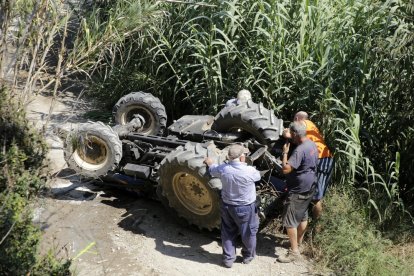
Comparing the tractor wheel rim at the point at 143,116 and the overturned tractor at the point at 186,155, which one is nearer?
the overturned tractor at the point at 186,155

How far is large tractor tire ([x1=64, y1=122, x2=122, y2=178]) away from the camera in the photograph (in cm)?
713

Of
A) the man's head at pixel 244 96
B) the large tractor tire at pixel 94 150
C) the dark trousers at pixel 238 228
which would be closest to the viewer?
the dark trousers at pixel 238 228

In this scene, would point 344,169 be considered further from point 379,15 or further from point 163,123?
point 163,123

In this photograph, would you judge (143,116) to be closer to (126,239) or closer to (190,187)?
(190,187)

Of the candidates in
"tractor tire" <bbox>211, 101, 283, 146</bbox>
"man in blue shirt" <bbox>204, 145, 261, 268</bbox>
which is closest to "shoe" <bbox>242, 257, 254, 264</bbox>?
"man in blue shirt" <bbox>204, 145, 261, 268</bbox>

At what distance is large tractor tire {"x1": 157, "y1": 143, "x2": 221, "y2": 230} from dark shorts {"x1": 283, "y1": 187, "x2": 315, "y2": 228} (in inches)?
30.1

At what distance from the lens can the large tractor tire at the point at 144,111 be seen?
827cm

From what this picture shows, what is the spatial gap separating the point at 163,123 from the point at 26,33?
327 cm

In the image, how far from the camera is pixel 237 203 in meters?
6.23

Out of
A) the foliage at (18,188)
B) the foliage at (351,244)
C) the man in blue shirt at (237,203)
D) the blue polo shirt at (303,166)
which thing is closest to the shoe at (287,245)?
the foliage at (351,244)

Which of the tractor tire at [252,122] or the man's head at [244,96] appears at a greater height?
the man's head at [244,96]

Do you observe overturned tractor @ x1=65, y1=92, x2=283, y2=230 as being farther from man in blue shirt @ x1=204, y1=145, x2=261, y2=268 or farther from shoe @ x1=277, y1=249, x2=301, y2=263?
shoe @ x1=277, y1=249, x2=301, y2=263

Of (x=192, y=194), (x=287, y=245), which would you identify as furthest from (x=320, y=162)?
(x=192, y=194)

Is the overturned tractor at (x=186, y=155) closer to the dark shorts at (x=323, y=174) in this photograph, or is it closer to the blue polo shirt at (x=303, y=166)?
the blue polo shirt at (x=303, y=166)
